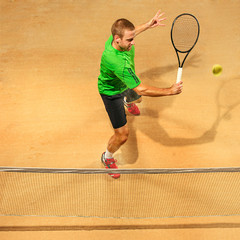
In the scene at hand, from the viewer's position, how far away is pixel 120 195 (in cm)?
354

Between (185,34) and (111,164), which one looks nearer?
(111,164)

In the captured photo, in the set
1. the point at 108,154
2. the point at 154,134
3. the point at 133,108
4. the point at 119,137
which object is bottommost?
the point at 108,154

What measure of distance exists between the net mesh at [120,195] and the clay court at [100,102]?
0.37ft

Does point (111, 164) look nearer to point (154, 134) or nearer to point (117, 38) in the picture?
point (154, 134)

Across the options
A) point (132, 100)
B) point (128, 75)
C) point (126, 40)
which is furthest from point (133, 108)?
point (126, 40)

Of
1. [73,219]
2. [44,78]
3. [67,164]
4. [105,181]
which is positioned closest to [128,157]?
[105,181]

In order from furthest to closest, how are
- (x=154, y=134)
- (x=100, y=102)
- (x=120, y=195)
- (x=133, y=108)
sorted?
1. (x=100, y=102)
2. (x=133, y=108)
3. (x=154, y=134)
4. (x=120, y=195)

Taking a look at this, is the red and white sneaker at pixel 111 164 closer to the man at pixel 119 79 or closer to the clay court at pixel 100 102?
the man at pixel 119 79

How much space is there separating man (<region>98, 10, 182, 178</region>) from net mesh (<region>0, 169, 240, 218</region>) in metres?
0.31

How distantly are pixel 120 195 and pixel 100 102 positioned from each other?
1608mm

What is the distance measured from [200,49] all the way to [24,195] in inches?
150

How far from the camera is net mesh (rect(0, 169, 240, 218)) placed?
3346 millimetres

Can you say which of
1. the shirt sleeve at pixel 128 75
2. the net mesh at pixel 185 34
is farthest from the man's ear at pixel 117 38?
the net mesh at pixel 185 34

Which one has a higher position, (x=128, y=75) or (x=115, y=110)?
(x=128, y=75)
